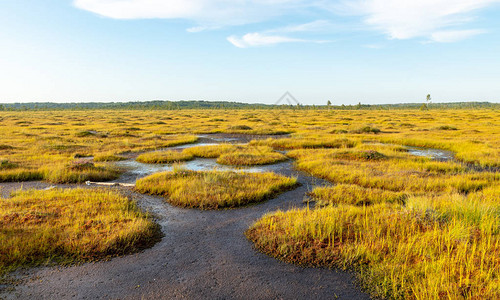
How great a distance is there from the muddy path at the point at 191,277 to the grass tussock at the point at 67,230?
475 millimetres

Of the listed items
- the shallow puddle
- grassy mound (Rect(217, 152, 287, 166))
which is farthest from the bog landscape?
grassy mound (Rect(217, 152, 287, 166))

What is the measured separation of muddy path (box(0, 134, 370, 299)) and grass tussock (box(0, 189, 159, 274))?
48cm

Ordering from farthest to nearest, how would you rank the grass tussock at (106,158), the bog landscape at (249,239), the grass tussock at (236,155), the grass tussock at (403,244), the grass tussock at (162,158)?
the grass tussock at (106,158)
the grass tussock at (162,158)
the grass tussock at (236,155)
the bog landscape at (249,239)
the grass tussock at (403,244)

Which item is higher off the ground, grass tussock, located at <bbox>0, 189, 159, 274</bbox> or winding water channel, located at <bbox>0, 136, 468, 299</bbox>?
grass tussock, located at <bbox>0, 189, 159, 274</bbox>

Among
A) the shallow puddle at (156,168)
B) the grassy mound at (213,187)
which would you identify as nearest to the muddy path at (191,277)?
the grassy mound at (213,187)

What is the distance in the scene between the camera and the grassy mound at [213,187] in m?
11.1

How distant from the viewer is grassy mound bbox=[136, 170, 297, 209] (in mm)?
11086

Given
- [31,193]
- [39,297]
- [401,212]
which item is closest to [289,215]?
[401,212]

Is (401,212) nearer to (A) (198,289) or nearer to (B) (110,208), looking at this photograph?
(A) (198,289)

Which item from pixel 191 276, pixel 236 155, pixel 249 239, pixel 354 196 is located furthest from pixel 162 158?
pixel 191 276

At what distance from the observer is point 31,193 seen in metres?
11.9

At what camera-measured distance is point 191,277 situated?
248 inches

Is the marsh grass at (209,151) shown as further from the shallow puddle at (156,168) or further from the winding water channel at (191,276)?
the winding water channel at (191,276)

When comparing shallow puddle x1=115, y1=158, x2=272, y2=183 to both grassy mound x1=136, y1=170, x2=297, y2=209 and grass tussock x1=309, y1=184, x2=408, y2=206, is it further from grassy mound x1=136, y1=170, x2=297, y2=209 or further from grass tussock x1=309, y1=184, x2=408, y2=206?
grass tussock x1=309, y1=184, x2=408, y2=206
